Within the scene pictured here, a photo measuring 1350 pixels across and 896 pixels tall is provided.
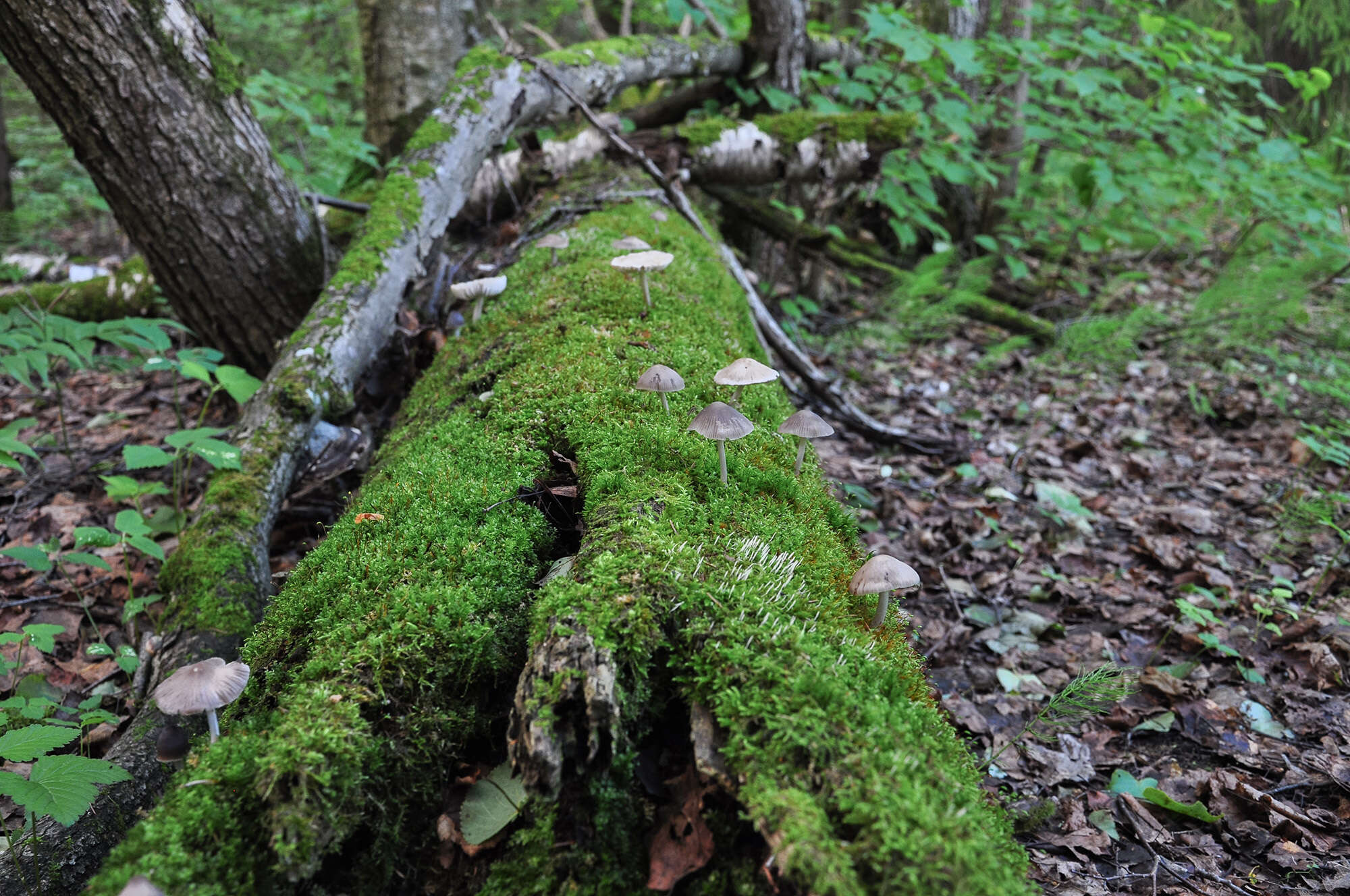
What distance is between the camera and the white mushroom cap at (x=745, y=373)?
2.88m

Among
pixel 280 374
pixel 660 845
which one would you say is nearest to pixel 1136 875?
pixel 660 845

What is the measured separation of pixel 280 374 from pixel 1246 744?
517cm

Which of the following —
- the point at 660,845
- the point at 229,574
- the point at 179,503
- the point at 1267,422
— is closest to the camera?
the point at 660,845

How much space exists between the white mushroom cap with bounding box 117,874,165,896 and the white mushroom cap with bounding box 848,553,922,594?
6.39ft

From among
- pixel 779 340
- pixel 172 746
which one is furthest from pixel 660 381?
pixel 779 340

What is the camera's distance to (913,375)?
7203 millimetres

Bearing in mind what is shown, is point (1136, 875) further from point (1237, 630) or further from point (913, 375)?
point (913, 375)

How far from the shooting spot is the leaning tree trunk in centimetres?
394

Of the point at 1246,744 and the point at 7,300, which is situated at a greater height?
the point at 7,300

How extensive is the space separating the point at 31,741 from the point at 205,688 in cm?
77

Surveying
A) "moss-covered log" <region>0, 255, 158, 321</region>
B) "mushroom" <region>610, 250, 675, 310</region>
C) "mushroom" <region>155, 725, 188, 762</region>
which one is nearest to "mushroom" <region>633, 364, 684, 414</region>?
"mushroom" <region>610, 250, 675, 310</region>

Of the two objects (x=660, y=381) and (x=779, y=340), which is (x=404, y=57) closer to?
(x=779, y=340)

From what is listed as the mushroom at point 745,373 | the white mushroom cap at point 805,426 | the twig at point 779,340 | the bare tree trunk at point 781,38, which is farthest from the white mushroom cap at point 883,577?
the bare tree trunk at point 781,38

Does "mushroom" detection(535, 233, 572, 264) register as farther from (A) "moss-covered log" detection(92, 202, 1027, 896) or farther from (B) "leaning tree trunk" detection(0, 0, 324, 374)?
(A) "moss-covered log" detection(92, 202, 1027, 896)
